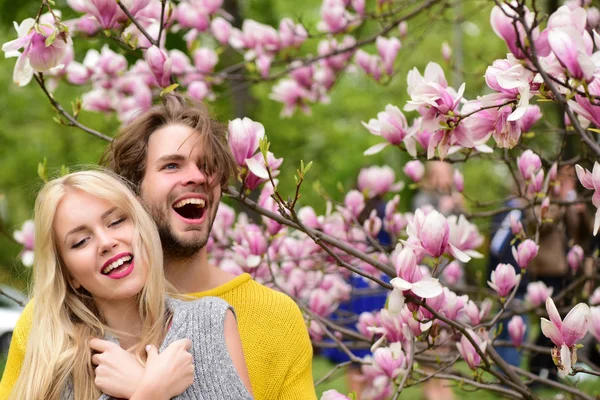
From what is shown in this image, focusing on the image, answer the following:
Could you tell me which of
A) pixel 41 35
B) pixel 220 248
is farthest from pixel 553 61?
pixel 220 248

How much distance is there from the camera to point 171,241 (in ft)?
7.39

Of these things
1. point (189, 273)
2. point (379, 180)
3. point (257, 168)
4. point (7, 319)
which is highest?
point (257, 168)

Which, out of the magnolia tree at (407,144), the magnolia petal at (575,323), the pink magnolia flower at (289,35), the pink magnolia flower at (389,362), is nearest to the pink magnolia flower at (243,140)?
the magnolia tree at (407,144)

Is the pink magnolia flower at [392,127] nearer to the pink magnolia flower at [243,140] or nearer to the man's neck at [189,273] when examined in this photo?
the pink magnolia flower at [243,140]

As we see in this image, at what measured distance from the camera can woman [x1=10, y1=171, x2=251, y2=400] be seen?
197 cm

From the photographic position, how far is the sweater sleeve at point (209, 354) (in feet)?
6.44

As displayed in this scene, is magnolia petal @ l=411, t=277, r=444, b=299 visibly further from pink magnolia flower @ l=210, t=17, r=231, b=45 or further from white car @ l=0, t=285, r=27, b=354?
white car @ l=0, t=285, r=27, b=354

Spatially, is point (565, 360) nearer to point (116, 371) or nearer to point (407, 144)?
point (407, 144)

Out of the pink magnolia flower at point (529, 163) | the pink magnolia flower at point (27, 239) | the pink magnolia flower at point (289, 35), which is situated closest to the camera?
the pink magnolia flower at point (529, 163)

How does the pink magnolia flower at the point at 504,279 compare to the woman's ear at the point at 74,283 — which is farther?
the pink magnolia flower at the point at 504,279

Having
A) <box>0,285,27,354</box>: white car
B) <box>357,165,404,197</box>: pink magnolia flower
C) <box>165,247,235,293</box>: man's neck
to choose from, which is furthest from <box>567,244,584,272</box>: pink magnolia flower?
<box>0,285,27,354</box>: white car

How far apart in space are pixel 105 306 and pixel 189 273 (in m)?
0.31

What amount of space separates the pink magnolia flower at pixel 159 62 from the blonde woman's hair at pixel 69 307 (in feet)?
1.07

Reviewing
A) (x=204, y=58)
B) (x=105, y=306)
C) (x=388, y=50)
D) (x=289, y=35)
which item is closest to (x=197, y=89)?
(x=204, y=58)
